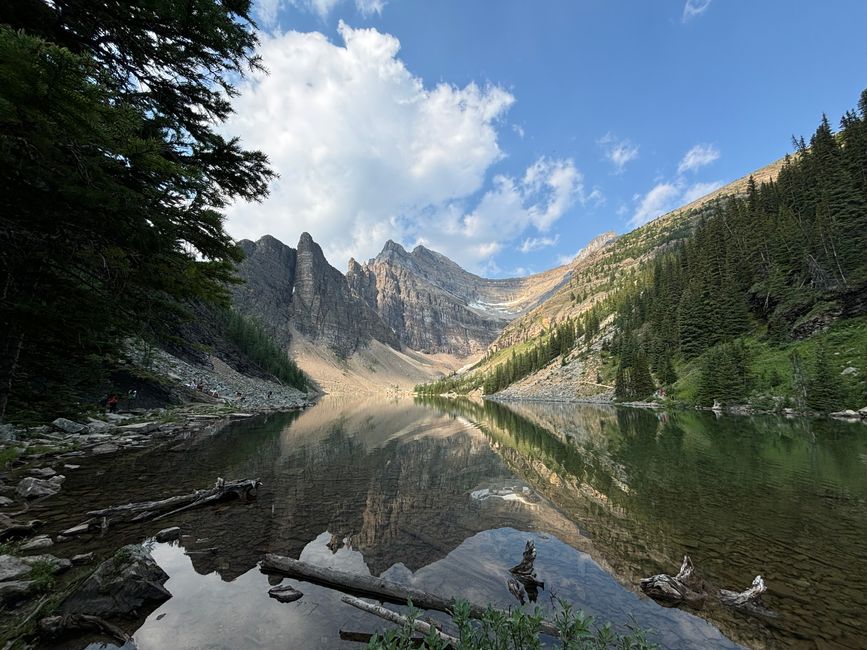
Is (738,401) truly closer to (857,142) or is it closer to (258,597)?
(857,142)

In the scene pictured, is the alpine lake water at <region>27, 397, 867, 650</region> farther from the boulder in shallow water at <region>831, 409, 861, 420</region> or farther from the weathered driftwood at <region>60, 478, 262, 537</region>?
the boulder in shallow water at <region>831, 409, 861, 420</region>

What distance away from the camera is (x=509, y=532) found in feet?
43.9

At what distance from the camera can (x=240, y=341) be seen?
118 metres

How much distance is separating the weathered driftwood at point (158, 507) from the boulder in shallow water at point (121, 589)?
4346 mm

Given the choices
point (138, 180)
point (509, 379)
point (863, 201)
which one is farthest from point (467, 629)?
point (509, 379)

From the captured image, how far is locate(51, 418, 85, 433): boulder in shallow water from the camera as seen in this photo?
23.4m

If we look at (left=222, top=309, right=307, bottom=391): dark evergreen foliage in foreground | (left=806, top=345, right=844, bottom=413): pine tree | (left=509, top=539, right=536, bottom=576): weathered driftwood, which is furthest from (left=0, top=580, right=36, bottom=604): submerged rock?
(left=222, top=309, right=307, bottom=391): dark evergreen foliage in foreground

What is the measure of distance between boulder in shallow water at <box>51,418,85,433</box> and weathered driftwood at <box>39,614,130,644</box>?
23990mm

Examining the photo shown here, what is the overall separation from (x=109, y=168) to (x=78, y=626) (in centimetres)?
750

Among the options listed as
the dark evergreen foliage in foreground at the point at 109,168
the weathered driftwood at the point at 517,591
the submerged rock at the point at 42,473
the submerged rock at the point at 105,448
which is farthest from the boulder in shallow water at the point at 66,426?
the weathered driftwood at the point at 517,591

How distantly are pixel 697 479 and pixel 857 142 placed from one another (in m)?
92.9

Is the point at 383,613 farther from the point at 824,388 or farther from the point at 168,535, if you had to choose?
the point at 824,388

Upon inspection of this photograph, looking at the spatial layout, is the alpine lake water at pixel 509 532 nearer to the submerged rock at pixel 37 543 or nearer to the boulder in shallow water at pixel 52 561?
the submerged rock at pixel 37 543

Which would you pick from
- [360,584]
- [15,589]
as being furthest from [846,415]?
[15,589]
